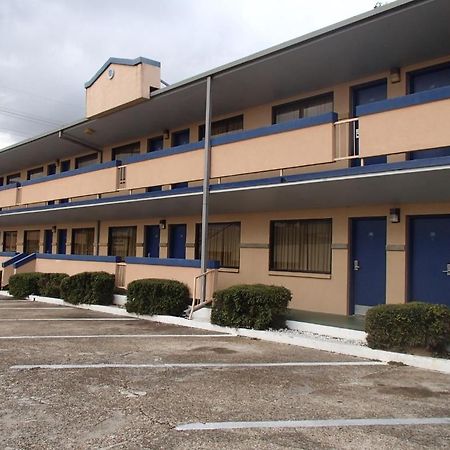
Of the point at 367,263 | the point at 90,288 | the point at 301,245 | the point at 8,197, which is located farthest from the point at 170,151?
the point at 8,197

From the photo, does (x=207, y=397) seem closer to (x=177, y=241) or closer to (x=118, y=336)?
(x=118, y=336)

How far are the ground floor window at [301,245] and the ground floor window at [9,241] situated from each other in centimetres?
1965

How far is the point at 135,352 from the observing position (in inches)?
325

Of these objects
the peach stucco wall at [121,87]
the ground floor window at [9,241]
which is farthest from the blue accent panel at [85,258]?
the ground floor window at [9,241]

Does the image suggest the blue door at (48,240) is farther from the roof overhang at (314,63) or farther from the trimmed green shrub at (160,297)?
the trimmed green shrub at (160,297)

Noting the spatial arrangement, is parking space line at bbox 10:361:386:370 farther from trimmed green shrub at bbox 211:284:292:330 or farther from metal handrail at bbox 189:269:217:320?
metal handrail at bbox 189:269:217:320

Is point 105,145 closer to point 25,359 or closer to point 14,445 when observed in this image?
point 25,359

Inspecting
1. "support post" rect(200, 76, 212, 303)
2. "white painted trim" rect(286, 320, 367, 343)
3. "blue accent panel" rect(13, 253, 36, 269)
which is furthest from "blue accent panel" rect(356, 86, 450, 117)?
"blue accent panel" rect(13, 253, 36, 269)

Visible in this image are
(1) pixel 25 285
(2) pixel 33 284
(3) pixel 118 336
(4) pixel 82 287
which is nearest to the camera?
(3) pixel 118 336

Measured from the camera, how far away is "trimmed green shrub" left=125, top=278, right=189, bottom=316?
12.0m

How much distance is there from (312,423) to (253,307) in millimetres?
5098

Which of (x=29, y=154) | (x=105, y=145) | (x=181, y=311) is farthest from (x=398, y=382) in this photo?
(x=29, y=154)

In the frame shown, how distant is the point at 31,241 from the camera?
26188 mm

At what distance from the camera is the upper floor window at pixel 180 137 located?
1659cm
